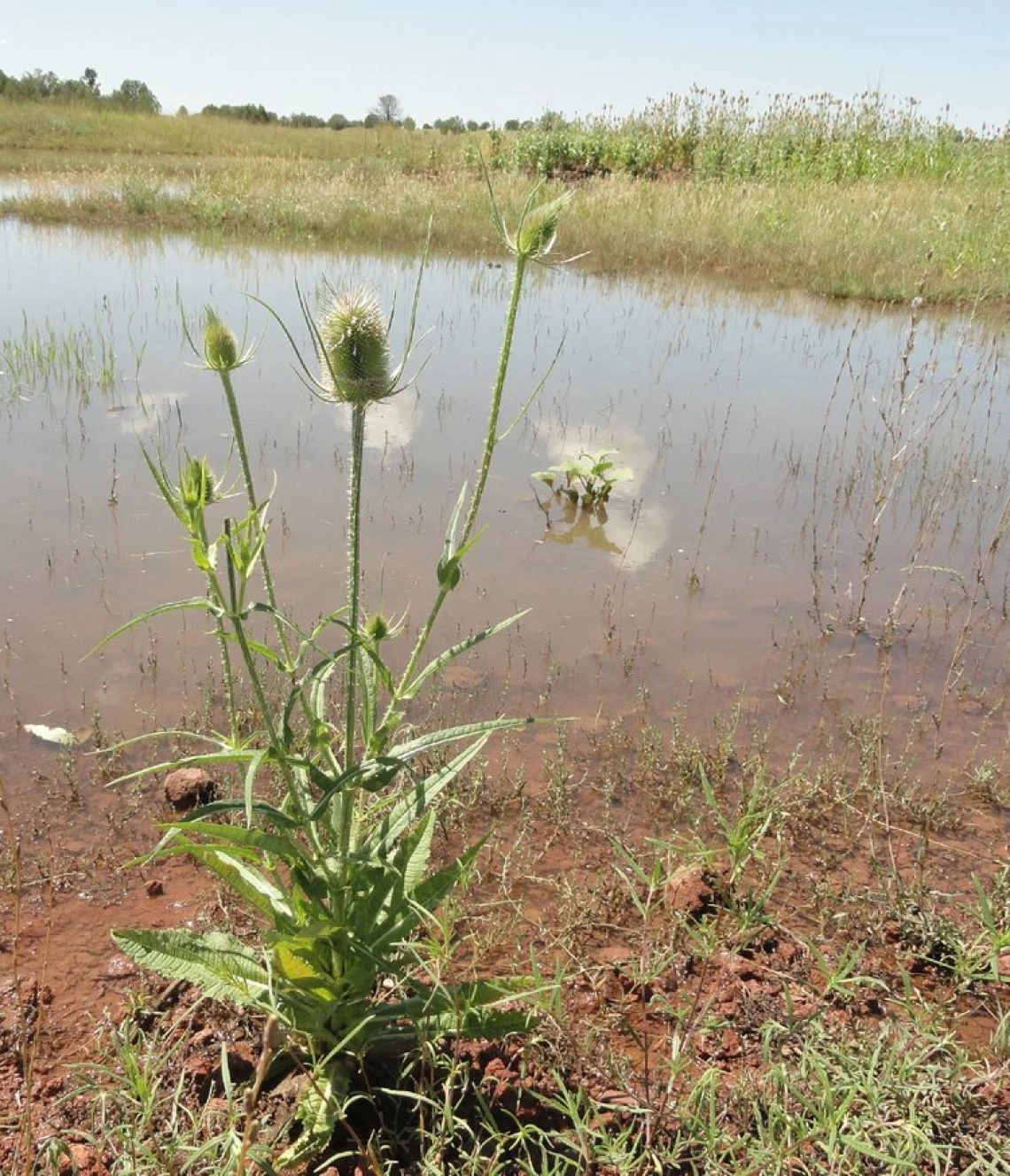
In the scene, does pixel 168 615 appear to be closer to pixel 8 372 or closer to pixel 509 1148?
pixel 509 1148

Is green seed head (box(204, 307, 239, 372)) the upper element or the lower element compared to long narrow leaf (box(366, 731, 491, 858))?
upper

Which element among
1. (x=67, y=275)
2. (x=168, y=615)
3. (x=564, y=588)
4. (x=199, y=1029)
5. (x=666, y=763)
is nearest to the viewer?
(x=199, y=1029)

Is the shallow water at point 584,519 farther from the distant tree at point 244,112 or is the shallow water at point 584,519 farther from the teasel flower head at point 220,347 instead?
the distant tree at point 244,112

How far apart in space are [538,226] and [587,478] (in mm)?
3522

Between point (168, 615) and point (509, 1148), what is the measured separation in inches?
106

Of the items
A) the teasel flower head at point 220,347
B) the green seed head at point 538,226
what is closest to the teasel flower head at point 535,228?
the green seed head at point 538,226

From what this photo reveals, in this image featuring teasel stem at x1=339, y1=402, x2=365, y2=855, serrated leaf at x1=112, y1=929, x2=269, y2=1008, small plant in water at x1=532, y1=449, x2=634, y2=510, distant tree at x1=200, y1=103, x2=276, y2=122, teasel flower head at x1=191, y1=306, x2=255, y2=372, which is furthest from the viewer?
distant tree at x1=200, y1=103, x2=276, y2=122

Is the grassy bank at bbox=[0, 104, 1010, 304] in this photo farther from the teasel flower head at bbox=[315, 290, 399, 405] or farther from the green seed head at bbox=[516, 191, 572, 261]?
the teasel flower head at bbox=[315, 290, 399, 405]

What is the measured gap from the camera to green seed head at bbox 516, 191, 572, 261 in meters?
1.46

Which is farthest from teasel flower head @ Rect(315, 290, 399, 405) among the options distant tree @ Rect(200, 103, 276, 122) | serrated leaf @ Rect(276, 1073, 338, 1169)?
distant tree @ Rect(200, 103, 276, 122)

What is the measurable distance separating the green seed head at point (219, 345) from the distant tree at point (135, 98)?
3382 centimetres

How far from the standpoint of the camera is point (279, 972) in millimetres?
1606

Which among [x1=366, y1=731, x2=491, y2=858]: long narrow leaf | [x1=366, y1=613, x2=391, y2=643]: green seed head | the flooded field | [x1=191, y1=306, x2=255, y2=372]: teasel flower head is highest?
[x1=191, y1=306, x2=255, y2=372]: teasel flower head

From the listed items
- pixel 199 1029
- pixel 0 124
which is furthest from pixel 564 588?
pixel 0 124
